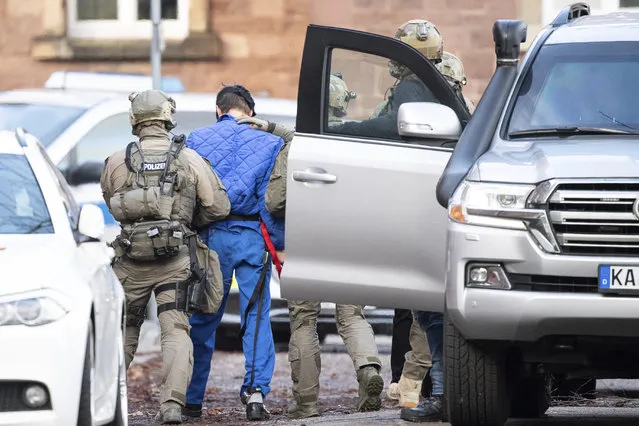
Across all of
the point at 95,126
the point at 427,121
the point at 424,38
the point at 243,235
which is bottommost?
the point at 243,235

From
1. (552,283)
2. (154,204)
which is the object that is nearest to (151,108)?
(154,204)

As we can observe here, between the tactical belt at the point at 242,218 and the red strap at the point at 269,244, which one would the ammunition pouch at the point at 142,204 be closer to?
the tactical belt at the point at 242,218

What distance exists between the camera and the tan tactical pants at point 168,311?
35.9ft

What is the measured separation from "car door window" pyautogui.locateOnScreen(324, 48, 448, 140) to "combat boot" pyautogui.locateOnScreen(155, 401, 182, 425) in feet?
6.65

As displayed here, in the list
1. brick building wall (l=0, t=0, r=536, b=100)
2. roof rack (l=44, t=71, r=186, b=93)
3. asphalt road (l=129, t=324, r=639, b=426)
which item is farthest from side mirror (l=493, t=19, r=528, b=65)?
brick building wall (l=0, t=0, r=536, b=100)

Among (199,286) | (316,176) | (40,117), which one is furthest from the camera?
(40,117)

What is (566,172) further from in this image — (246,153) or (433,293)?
(246,153)

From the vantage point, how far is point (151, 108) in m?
11.1

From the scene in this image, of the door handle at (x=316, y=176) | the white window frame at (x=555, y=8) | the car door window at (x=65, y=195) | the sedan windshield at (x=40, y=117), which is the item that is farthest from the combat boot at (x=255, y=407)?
the white window frame at (x=555, y=8)

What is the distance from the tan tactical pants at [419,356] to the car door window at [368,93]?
5.99ft

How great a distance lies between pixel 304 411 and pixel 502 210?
3.55 metres

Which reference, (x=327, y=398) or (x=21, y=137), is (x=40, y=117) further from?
(x=21, y=137)

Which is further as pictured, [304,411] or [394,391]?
[394,391]

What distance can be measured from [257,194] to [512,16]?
12195 millimetres
